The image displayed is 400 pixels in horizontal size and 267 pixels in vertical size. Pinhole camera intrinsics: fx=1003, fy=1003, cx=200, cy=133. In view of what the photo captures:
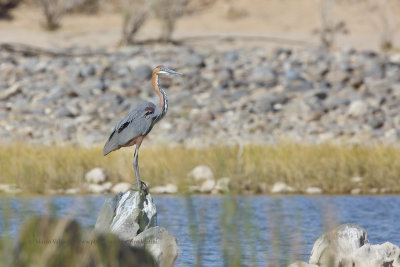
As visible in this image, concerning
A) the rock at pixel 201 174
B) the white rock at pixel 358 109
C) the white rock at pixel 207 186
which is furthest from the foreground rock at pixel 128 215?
the white rock at pixel 358 109

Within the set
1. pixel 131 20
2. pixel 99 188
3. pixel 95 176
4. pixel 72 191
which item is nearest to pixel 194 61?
pixel 131 20

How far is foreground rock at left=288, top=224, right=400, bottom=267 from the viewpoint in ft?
22.9

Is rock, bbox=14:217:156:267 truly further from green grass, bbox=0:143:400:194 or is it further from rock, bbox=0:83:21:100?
rock, bbox=0:83:21:100

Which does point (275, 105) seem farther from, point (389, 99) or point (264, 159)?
point (264, 159)

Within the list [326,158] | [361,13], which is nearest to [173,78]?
[326,158]

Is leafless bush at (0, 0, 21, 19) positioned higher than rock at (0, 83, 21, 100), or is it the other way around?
leafless bush at (0, 0, 21, 19)

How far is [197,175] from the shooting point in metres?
13.3

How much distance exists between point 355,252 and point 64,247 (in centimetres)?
310

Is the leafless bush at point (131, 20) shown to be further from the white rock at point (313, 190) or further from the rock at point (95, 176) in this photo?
the white rock at point (313, 190)

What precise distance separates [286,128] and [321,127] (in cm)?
68

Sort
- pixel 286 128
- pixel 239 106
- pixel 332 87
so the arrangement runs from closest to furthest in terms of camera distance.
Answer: pixel 286 128 < pixel 239 106 < pixel 332 87

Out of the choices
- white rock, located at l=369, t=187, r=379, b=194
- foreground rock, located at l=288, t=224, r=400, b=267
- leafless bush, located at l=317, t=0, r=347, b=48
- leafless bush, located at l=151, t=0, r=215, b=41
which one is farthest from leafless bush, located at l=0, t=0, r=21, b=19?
foreground rock, located at l=288, t=224, r=400, b=267

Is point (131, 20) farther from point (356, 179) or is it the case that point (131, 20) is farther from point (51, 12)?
point (356, 179)

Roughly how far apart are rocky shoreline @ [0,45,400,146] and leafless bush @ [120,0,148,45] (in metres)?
0.55
